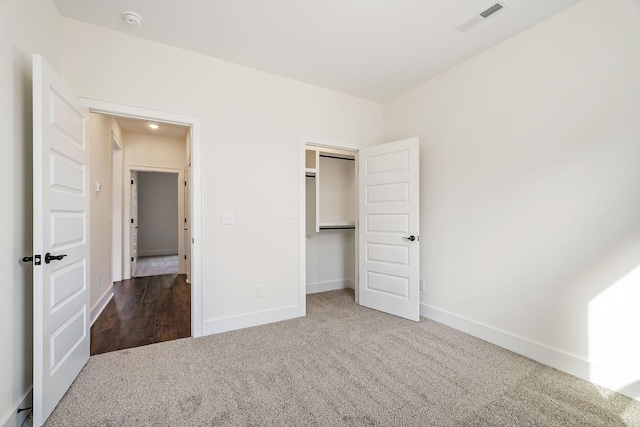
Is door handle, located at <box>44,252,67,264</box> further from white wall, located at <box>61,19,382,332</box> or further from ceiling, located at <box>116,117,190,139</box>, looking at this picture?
ceiling, located at <box>116,117,190,139</box>

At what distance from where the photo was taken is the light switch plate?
278cm

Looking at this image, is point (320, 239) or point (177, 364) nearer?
point (177, 364)

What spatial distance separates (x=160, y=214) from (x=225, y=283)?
6744 mm

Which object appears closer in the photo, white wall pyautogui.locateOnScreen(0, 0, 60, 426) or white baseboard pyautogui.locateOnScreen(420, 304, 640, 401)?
white wall pyautogui.locateOnScreen(0, 0, 60, 426)

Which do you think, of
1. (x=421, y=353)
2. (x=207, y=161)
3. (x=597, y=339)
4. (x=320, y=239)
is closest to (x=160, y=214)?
(x=320, y=239)

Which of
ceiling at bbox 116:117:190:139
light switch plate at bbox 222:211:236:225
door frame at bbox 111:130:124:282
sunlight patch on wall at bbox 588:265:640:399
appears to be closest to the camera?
sunlight patch on wall at bbox 588:265:640:399

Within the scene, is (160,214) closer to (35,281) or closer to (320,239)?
(320,239)

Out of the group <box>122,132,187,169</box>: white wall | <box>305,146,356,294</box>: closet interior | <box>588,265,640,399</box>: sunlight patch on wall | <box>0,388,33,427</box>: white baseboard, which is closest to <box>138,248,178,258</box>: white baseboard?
<box>122,132,187,169</box>: white wall

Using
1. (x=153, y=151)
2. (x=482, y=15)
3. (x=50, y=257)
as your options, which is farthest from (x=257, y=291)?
(x=153, y=151)

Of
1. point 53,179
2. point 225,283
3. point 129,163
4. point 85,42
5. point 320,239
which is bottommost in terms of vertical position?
point 225,283

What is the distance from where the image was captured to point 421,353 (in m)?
2.33

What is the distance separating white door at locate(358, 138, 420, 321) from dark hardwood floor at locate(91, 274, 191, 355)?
2.15 meters

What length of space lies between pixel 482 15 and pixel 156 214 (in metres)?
8.75

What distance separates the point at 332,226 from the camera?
13.3 feet
